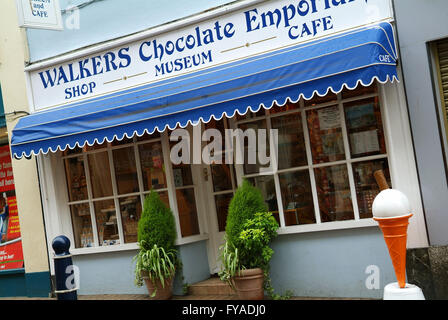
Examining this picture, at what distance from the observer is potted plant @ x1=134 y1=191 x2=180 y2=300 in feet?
25.3

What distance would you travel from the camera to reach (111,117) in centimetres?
747

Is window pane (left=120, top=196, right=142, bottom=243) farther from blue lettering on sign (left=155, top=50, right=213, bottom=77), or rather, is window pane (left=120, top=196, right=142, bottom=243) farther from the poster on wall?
the poster on wall

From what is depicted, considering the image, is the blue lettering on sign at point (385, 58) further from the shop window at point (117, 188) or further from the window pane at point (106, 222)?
the window pane at point (106, 222)

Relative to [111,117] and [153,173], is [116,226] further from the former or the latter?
[111,117]

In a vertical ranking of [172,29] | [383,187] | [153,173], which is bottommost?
[383,187]

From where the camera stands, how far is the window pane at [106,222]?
28.9 ft

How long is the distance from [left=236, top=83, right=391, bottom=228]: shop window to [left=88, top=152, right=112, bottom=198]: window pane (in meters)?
Result: 2.47

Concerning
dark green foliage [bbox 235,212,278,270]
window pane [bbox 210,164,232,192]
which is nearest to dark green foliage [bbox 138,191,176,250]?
window pane [bbox 210,164,232,192]

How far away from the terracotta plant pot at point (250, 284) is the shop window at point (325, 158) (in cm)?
77

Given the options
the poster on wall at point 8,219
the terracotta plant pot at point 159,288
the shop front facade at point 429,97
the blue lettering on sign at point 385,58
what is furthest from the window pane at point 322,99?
the poster on wall at point 8,219

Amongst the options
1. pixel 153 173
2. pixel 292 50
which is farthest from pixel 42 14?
pixel 292 50

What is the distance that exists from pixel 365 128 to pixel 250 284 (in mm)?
2405

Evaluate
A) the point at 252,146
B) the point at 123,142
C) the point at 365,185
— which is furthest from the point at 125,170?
the point at 365,185

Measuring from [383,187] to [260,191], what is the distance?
216 cm
